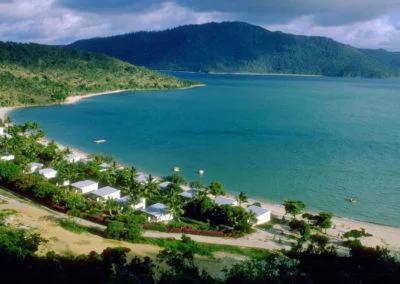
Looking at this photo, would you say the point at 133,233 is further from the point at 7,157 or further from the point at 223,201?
the point at 7,157

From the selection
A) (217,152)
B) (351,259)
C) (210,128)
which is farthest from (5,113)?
(351,259)

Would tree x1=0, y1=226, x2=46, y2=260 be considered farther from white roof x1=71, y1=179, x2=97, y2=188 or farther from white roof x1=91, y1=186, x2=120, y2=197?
white roof x1=71, y1=179, x2=97, y2=188

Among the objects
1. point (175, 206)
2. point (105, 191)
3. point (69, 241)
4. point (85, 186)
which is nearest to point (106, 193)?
point (105, 191)

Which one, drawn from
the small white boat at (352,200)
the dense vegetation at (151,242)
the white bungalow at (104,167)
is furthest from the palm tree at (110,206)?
the small white boat at (352,200)

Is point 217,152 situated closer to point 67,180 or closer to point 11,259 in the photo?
point 67,180

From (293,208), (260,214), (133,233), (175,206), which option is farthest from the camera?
(293,208)
